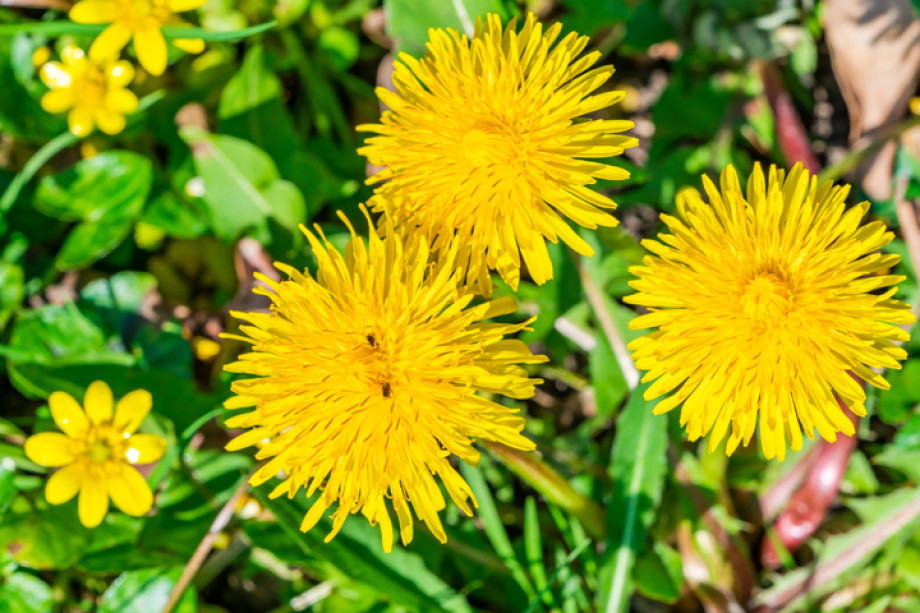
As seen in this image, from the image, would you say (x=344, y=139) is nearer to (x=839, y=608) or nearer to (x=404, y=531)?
(x=404, y=531)

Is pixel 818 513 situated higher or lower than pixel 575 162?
lower

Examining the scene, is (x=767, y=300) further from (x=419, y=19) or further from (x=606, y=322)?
(x=419, y=19)

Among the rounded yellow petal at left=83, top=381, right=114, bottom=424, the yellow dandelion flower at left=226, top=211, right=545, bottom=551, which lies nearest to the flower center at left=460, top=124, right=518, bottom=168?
the yellow dandelion flower at left=226, top=211, right=545, bottom=551

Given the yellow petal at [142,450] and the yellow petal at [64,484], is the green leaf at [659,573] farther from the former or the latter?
the yellow petal at [64,484]

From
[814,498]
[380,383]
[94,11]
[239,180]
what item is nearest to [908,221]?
[814,498]

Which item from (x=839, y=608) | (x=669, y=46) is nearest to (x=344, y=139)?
(x=669, y=46)

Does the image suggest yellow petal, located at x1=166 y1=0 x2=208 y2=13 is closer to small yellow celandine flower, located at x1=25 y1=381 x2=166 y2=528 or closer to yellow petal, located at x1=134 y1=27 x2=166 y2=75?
yellow petal, located at x1=134 y1=27 x2=166 y2=75
